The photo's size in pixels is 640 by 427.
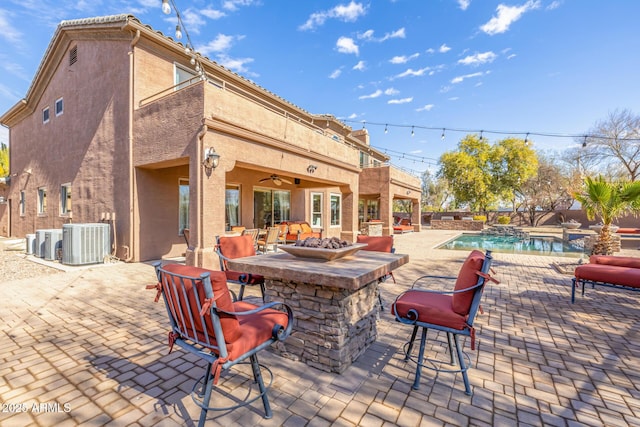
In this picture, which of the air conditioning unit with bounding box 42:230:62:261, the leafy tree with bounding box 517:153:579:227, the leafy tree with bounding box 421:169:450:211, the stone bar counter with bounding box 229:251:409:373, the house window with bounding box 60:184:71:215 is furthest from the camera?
the leafy tree with bounding box 421:169:450:211

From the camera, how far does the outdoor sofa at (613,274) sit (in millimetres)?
4332

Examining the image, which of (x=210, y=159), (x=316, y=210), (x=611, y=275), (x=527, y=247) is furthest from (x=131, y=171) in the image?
(x=527, y=247)

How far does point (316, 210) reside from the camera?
51.9ft

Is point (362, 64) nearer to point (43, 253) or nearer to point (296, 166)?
point (296, 166)

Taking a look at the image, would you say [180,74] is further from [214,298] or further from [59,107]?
[214,298]

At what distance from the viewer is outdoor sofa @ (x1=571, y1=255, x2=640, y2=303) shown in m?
4.33

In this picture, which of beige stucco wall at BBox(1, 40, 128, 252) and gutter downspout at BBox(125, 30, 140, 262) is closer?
gutter downspout at BBox(125, 30, 140, 262)

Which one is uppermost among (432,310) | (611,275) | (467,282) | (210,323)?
(467,282)

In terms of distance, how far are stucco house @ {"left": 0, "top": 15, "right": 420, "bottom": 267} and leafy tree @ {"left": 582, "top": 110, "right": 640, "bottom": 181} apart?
27409 millimetres

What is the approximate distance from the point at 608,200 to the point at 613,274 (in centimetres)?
374

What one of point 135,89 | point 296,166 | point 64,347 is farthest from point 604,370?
point 135,89

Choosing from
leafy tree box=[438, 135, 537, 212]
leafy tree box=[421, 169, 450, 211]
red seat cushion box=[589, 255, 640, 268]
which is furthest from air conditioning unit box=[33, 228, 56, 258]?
leafy tree box=[421, 169, 450, 211]

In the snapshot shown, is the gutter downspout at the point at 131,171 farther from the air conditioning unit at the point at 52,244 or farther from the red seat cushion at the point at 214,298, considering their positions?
the red seat cushion at the point at 214,298

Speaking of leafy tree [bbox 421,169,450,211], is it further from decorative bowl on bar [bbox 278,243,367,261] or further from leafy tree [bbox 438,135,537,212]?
decorative bowl on bar [bbox 278,243,367,261]
